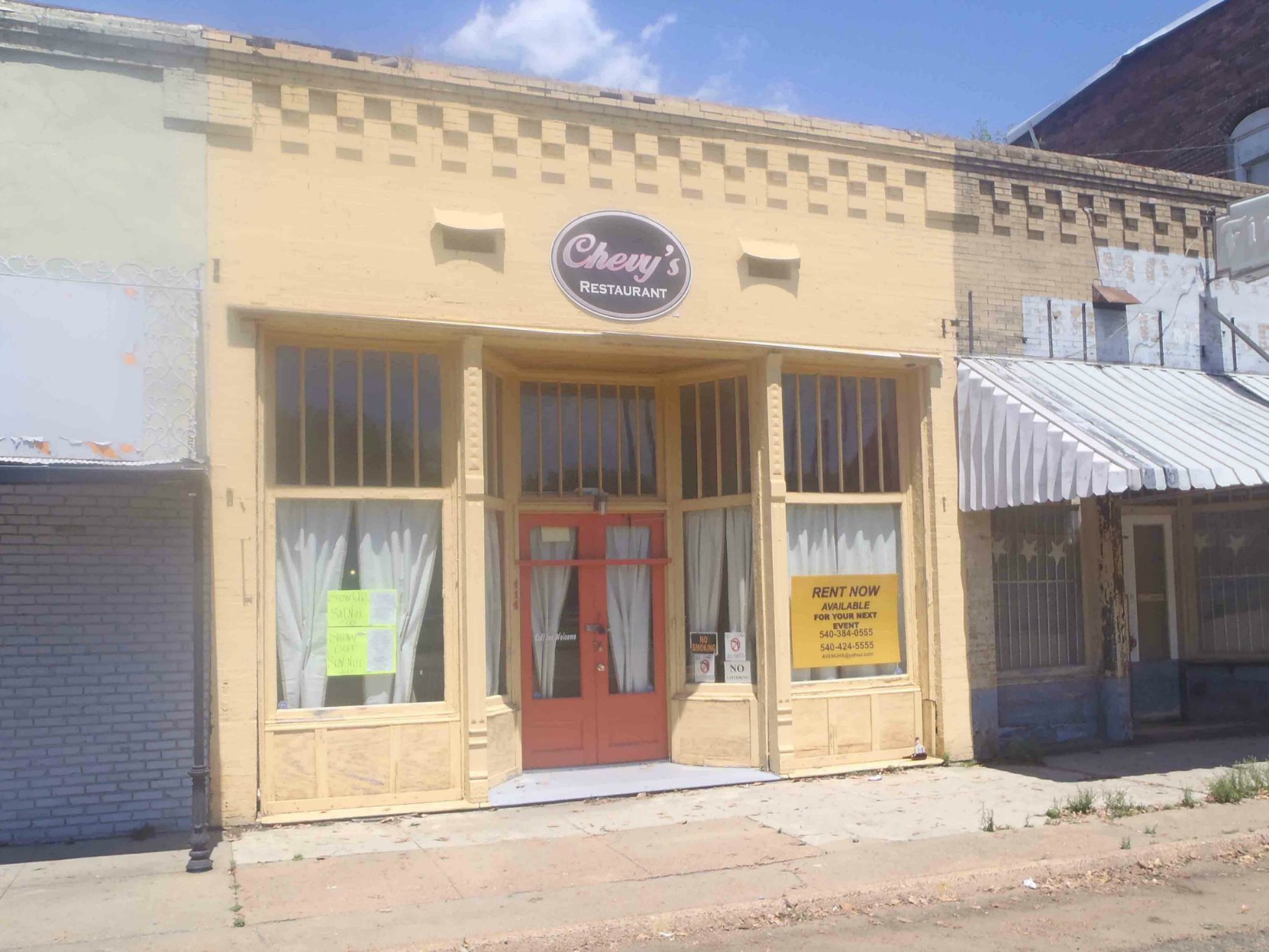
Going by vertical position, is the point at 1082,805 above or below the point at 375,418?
below

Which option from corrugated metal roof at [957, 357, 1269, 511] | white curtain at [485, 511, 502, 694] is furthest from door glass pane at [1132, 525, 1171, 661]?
white curtain at [485, 511, 502, 694]

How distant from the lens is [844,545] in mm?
10805

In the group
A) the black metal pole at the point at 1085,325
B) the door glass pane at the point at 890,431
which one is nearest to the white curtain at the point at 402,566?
the door glass pane at the point at 890,431

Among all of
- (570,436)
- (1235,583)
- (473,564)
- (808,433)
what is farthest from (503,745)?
(1235,583)

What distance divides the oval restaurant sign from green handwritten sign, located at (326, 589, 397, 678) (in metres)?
2.96

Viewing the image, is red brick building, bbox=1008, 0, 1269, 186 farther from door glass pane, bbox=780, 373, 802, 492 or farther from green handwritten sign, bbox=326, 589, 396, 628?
green handwritten sign, bbox=326, 589, 396, 628

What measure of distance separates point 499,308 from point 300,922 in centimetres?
496

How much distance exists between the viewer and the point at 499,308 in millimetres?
9477

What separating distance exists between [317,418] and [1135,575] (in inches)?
358

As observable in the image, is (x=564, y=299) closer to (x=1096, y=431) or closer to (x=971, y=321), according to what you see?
(x=971, y=321)

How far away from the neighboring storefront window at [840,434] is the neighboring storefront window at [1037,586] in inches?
51.5

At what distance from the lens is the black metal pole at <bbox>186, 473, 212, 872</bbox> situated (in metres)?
7.36

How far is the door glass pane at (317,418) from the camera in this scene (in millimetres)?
9156

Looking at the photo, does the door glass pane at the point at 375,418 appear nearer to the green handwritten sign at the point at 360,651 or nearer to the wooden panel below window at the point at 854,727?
the green handwritten sign at the point at 360,651
